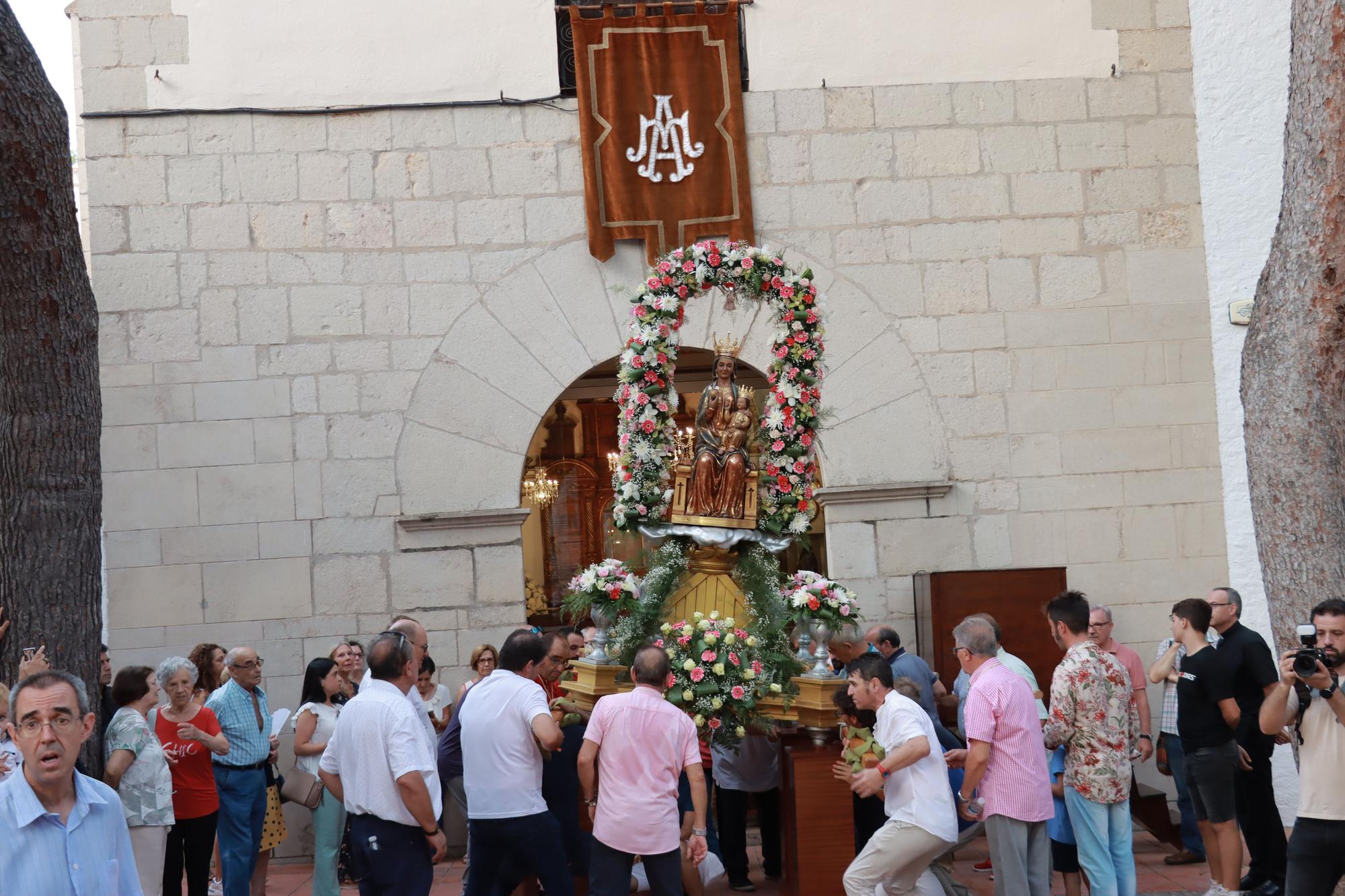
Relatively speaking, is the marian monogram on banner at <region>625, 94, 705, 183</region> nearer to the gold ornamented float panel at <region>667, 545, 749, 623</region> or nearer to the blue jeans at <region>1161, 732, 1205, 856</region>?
the gold ornamented float panel at <region>667, 545, 749, 623</region>

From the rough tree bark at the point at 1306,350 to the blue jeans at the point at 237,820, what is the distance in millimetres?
5028

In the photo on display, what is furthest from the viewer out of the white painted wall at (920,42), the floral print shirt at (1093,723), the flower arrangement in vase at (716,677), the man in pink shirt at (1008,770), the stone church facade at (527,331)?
the white painted wall at (920,42)

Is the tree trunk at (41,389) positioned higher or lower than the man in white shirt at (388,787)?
higher

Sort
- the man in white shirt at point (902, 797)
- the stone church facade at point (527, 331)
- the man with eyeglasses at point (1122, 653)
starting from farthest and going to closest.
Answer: the stone church facade at point (527, 331) < the man with eyeglasses at point (1122, 653) < the man in white shirt at point (902, 797)

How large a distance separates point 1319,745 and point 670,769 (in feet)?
8.14

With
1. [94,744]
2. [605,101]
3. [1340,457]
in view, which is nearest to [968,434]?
[605,101]

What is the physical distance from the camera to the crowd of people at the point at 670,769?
5.32m

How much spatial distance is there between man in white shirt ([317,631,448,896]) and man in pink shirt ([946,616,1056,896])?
92.3 inches

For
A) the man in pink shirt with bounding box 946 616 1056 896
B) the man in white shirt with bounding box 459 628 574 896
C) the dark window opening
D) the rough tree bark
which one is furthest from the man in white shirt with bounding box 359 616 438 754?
the dark window opening

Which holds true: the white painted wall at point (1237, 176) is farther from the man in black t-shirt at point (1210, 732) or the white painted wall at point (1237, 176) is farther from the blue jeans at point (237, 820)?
the blue jeans at point (237, 820)

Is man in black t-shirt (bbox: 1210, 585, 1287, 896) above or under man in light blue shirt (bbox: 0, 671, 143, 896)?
under

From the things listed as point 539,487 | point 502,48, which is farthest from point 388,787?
point 539,487

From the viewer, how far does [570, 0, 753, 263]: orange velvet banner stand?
9.59 m

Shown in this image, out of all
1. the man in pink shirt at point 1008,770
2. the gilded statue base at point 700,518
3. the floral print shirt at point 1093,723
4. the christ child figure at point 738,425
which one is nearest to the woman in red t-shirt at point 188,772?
the gilded statue base at point 700,518
